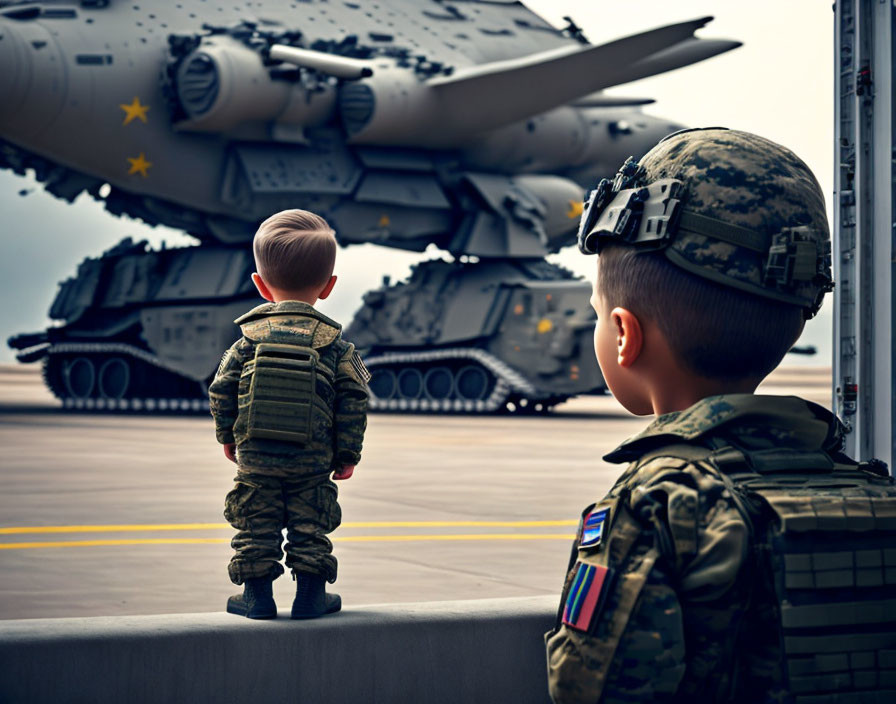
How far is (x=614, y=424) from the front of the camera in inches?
803

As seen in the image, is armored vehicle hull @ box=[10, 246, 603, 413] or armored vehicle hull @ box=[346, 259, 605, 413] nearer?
armored vehicle hull @ box=[346, 259, 605, 413]

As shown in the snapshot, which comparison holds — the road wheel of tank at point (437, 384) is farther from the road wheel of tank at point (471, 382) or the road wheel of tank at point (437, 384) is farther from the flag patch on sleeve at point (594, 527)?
the flag patch on sleeve at point (594, 527)

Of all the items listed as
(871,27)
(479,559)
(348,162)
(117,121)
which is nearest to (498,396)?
(348,162)

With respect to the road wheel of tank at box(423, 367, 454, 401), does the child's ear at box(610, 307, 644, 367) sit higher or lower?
lower

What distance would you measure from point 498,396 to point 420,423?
9.06ft

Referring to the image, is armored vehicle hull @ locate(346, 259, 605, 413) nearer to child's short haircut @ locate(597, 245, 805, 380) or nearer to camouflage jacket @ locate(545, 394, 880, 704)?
child's short haircut @ locate(597, 245, 805, 380)

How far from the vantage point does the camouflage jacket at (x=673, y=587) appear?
69.6 inches

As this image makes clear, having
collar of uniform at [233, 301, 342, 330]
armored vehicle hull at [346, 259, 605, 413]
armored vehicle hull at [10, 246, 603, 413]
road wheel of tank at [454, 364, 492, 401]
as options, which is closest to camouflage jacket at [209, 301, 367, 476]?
collar of uniform at [233, 301, 342, 330]

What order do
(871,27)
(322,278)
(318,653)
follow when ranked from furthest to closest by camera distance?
(871,27), (322,278), (318,653)

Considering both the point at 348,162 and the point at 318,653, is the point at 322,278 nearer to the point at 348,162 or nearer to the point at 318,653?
the point at 318,653

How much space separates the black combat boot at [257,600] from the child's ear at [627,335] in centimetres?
224

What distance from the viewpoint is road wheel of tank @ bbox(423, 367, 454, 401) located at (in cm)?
2358

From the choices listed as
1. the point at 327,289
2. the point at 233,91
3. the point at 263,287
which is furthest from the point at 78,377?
the point at 327,289

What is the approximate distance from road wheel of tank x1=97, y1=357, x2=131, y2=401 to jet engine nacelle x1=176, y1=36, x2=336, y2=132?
4765 millimetres
